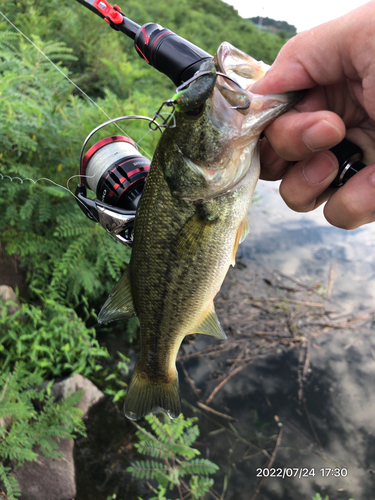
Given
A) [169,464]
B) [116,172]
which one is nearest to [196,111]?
[116,172]

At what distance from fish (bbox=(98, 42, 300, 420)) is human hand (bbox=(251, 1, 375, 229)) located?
0.08 meters

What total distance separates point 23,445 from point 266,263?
13.0 feet

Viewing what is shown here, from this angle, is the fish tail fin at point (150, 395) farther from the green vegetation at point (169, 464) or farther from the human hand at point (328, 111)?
the human hand at point (328, 111)

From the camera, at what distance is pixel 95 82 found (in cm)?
610

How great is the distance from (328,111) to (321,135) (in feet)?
0.29

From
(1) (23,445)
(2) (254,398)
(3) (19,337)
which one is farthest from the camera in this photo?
(2) (254,398)

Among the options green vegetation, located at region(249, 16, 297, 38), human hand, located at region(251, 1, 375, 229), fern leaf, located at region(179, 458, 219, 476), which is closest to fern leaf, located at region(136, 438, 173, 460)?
fern leaf, located at region(179, 458, 219, 476)

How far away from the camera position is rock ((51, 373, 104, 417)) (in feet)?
9.61

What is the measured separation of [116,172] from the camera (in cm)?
186

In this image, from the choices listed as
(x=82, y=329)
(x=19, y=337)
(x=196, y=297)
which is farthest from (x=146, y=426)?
(x=196, y=297)

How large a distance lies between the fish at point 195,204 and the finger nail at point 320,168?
300 mm

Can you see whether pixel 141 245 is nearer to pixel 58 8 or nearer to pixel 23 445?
pixel 23 445

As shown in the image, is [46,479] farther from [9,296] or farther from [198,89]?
[198,89]

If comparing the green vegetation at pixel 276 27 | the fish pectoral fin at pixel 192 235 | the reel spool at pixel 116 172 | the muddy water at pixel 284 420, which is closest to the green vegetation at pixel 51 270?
the muddy water at pixel 284 420
